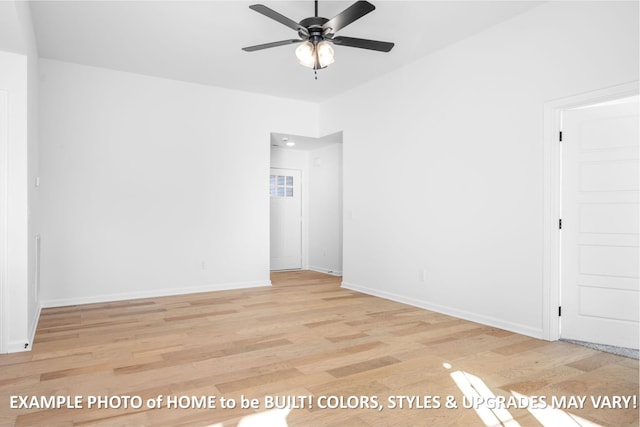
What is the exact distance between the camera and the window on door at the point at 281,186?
7836 mm

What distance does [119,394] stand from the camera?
247 centimetres

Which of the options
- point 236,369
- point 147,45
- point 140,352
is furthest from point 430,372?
point 147,45

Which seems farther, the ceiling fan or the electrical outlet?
the electrical outlet

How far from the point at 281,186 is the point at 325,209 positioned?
99 cm

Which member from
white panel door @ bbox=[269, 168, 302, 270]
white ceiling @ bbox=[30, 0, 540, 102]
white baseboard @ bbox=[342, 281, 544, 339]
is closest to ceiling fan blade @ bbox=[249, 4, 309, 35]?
white ceiling @ bbox=[30, 0, 540, 102]

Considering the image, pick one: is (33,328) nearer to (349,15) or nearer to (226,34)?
(226,34)

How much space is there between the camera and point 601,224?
3.36 meters

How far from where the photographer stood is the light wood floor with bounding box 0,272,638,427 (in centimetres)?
223

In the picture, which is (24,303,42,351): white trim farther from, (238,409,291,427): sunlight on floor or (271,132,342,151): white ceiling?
(271,132,342,151): white ceiling

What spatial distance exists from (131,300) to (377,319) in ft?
10.4

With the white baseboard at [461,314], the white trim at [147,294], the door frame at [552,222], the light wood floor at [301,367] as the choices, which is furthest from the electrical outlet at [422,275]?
the white trim at [147,294]

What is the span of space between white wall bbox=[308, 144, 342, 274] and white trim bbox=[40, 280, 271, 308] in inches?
67.1

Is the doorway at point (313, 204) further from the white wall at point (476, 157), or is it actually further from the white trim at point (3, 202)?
the white trim at point (3, 202)

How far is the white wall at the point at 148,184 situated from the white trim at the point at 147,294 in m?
0.01
